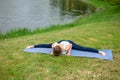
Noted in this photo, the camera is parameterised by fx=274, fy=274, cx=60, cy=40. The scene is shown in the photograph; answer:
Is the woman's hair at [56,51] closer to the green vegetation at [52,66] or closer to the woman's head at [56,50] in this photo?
the woman's head at [56,50]

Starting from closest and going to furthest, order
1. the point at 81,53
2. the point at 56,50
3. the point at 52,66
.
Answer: the point at 52,66, the point at 56,50, the point at 81,53

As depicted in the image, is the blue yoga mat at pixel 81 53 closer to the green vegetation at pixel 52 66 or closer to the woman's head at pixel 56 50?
the green vegetation at pixel 52 66

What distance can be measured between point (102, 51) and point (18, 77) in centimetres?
338

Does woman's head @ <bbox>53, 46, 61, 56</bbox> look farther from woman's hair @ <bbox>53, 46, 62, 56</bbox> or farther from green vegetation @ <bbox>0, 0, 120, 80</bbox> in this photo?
green vegetation @ <bbox>0, 0, 120, 80</bbox>

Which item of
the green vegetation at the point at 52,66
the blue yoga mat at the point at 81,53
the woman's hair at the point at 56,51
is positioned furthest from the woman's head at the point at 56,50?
the blue yoga mat at the point at 81,53

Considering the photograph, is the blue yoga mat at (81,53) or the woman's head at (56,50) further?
the blue yoga mat at (81,53)

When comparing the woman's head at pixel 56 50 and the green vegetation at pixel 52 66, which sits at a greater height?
the woman's head at pixel 56 50

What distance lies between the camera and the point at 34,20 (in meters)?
21.6

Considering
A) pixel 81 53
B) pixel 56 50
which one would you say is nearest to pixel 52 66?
pixel 56 50

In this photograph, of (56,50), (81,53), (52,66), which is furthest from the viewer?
(81,53)

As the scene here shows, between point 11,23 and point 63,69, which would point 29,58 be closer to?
point 63,69

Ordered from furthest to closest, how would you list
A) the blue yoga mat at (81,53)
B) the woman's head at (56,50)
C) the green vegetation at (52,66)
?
the blue yoga mat at (81,53), the woman's head at (56,50), the green vegetation at (52,66)

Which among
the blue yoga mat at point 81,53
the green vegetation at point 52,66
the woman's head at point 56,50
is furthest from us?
the blue yoga mat at point 81,53

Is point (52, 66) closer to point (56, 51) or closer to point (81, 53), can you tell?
point (56, 51)
